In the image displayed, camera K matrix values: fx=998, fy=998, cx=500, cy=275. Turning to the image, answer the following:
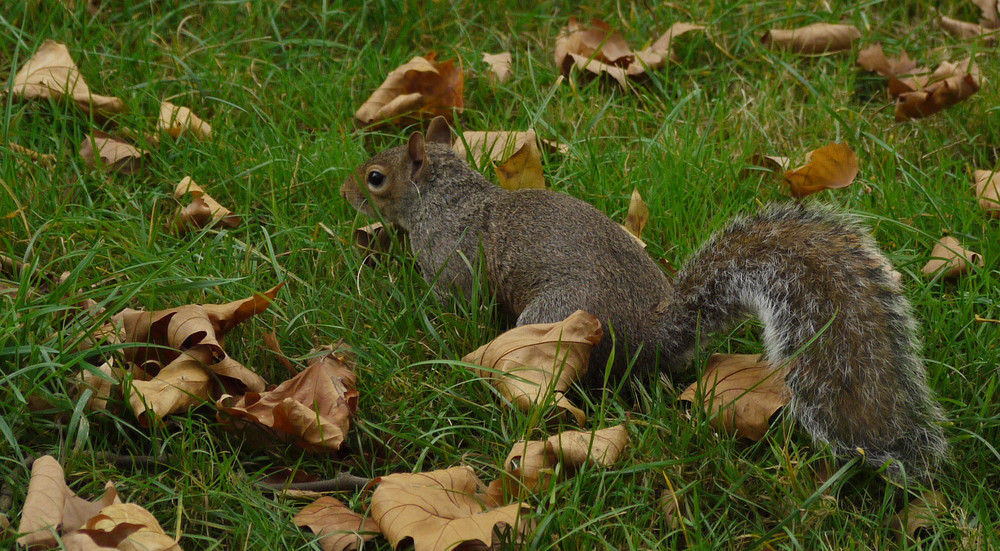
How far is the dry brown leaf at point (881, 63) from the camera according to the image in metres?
3.35

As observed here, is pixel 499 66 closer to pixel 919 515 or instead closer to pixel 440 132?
pixel 440 132

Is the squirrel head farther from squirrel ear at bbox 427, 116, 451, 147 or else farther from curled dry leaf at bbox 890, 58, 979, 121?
curled dry leaf at bbox 890, 58, 979, 121

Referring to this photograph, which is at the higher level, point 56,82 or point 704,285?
point 56,82

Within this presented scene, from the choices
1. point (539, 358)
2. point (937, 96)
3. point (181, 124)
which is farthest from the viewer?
point (937, 96)

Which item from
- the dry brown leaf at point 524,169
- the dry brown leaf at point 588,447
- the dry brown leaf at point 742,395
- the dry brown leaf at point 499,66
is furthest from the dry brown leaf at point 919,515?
the dry brown leaf at point 499,66

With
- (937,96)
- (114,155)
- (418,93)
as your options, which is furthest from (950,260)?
(114,155)

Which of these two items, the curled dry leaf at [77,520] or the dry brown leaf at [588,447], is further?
the dry brown leaf at [588,447]

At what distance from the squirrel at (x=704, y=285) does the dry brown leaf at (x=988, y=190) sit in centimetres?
77

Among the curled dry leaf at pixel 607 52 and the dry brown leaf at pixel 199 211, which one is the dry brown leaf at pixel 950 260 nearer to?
the curled dry leaf at pixel 607 52

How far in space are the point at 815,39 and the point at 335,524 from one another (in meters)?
A: 2.45

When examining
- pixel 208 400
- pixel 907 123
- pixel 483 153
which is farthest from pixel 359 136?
pixel 907 123

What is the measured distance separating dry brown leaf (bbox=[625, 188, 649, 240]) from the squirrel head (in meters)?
0.57

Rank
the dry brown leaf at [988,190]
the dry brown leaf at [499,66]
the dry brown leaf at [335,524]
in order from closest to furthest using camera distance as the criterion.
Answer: the dry brown leaf at [335,524], the dry brown leaf at [988,190], the dry brown leaf at [499,66]

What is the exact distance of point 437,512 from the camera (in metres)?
1.81
